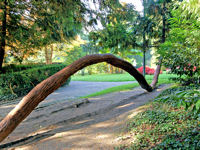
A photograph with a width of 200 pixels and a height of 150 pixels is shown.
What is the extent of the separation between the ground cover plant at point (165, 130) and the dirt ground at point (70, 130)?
1.26 ft

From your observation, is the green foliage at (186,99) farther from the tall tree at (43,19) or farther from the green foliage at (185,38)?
the tall tree at (43,19)

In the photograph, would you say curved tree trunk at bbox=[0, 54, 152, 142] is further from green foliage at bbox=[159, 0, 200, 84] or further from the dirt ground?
green foliage at bbox=[159, 0, 200, 84]

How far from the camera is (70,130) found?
366 cm

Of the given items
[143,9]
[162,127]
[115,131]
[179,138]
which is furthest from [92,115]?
[143,9]

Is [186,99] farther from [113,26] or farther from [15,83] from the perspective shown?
[15,83]

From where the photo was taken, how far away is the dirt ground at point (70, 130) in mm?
2930

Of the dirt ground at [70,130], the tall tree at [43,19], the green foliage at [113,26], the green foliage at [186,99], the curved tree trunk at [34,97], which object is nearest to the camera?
the green foliage at [186,99]

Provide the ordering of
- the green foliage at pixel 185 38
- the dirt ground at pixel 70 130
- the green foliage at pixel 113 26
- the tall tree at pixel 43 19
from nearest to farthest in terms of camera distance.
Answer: the green foliage at pixel 185 38 < the dirt ground at pixel 70 130 < the tall tree at pixel 43 19 < the green foliage at pixel 113 26

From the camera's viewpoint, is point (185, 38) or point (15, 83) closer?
point (185, 38)

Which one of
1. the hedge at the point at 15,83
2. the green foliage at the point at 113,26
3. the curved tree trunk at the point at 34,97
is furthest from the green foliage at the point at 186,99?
the hedge at the point at 15,83

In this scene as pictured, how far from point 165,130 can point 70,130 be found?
2.31m

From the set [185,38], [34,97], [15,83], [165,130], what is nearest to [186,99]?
[165,130]

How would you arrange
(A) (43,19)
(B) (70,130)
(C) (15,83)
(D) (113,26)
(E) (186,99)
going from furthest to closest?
(C) (15,83), (D) (113,26), (A) (43,19), (B) (70,130), (E) (186,99)

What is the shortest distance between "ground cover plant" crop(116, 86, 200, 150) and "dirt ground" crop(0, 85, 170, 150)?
383 millimetres
